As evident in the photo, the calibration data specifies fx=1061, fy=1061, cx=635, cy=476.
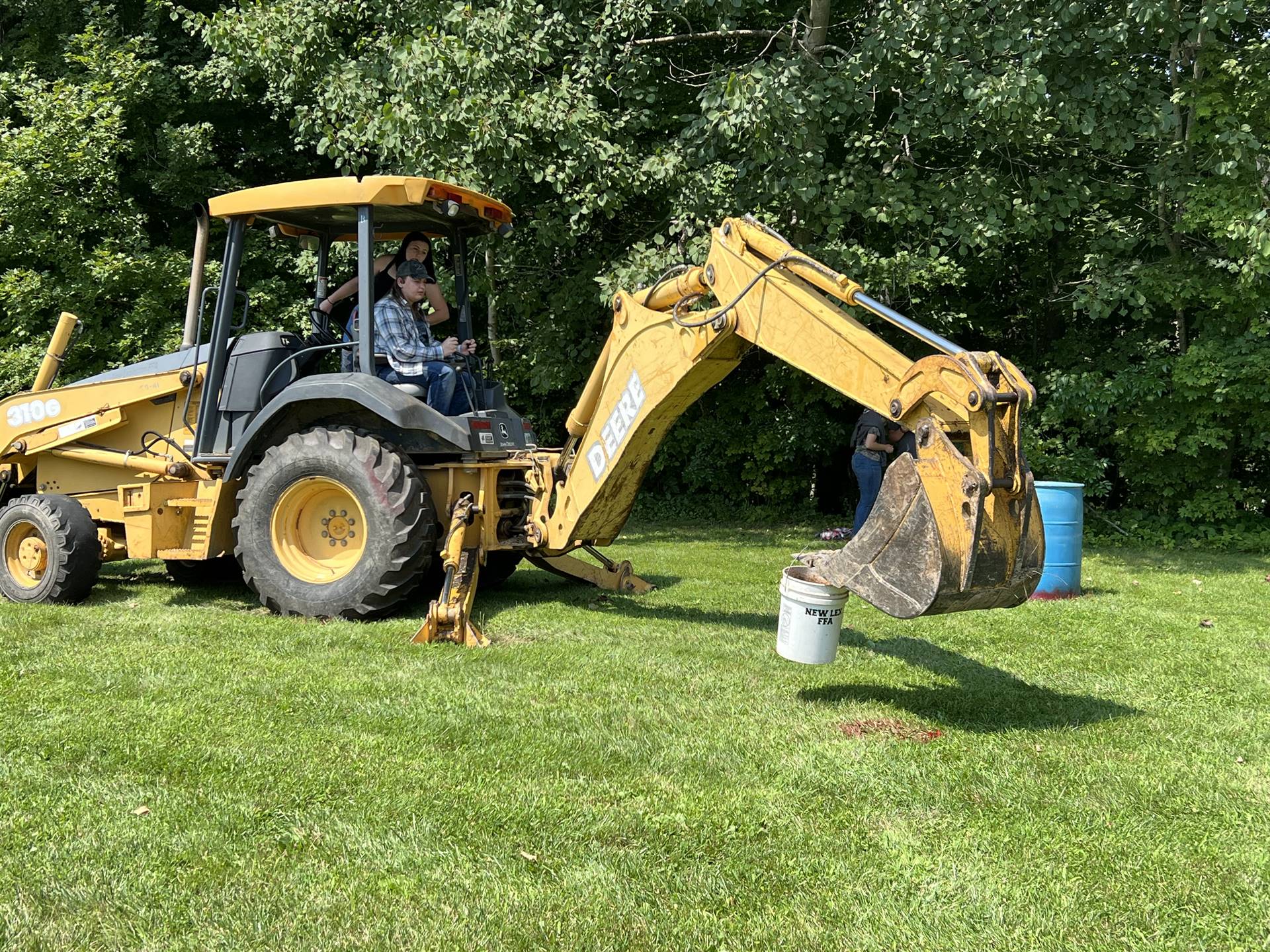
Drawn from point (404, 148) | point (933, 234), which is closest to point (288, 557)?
point (404, 148)

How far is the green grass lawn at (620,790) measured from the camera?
296cm

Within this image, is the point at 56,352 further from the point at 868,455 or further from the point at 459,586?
the point at 868,455

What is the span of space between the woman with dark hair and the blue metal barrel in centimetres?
481

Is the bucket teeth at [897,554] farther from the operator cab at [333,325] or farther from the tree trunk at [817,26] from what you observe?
the tree trunk at [817,26]

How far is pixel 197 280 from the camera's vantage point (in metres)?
7.61

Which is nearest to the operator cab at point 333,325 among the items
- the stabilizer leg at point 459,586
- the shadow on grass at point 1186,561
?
the stabilizer leg at point 459,586

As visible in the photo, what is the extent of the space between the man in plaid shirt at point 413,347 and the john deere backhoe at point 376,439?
0.17 metres

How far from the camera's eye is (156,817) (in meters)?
3.51

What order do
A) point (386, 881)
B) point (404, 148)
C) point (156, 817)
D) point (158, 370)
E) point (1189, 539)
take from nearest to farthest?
1. point (386, 881)
2. point (156, 817)
3. point (158, 370)
4. point (404, 148)
5. point (1189, 539)

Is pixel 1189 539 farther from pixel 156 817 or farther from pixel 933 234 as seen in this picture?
pixel 156 817

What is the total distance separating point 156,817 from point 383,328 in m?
4.04

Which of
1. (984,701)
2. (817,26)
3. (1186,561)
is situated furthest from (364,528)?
(1186,561)

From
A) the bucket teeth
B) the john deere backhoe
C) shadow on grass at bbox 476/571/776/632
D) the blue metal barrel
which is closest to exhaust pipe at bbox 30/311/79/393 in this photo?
the john deere backhoe

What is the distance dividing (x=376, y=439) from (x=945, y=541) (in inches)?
149
